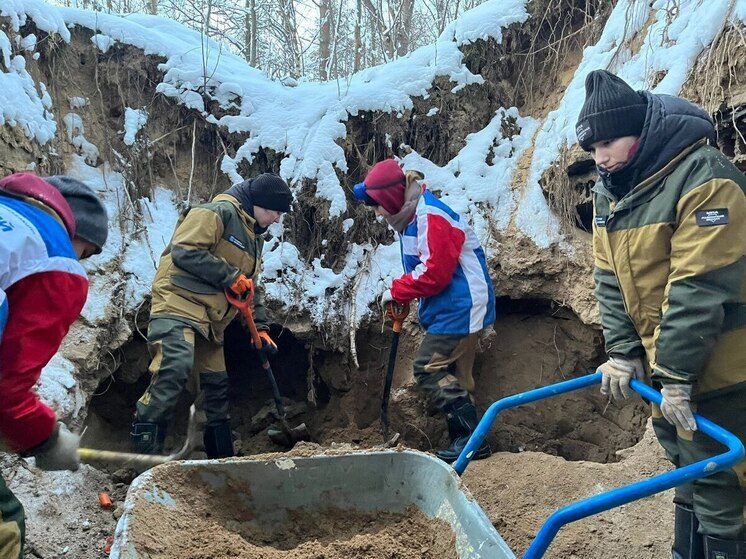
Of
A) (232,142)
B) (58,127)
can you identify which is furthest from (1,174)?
(232,142)

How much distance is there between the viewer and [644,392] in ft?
7.38

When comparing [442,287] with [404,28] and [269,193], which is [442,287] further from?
[404,28]

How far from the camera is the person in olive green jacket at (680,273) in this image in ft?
6.51

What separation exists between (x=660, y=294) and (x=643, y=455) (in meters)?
1.46

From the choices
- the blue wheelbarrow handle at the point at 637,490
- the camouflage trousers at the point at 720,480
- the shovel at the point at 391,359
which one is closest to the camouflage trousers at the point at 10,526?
the blue wheelbarrow handle at the point at 637,490

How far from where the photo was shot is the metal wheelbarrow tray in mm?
2141

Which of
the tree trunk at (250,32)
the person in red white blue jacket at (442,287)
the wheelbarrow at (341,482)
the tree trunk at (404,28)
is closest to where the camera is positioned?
the wheelbarrow at (341,482)

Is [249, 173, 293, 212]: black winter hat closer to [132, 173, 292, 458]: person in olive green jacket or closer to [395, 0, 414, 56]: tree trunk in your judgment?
[132, 173, 292, 458]: person in olive green jacket

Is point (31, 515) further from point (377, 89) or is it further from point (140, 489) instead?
point (377, 89)

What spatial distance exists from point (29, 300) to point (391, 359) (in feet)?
9.59

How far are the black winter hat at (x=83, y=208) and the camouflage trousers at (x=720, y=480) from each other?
245cm

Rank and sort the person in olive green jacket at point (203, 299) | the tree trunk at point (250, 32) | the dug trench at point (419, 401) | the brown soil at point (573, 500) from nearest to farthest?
1. the brown soil at point (573, 500)
2. the person in olive green jacket at point (203, 299)
3. the dug trench at point (419, 401)
4. the tree trunk at point (250, 32)

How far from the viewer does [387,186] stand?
3.97m

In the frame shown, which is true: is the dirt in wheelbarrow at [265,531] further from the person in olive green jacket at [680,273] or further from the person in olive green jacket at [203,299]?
the person in olive green jacket at [203,299]
